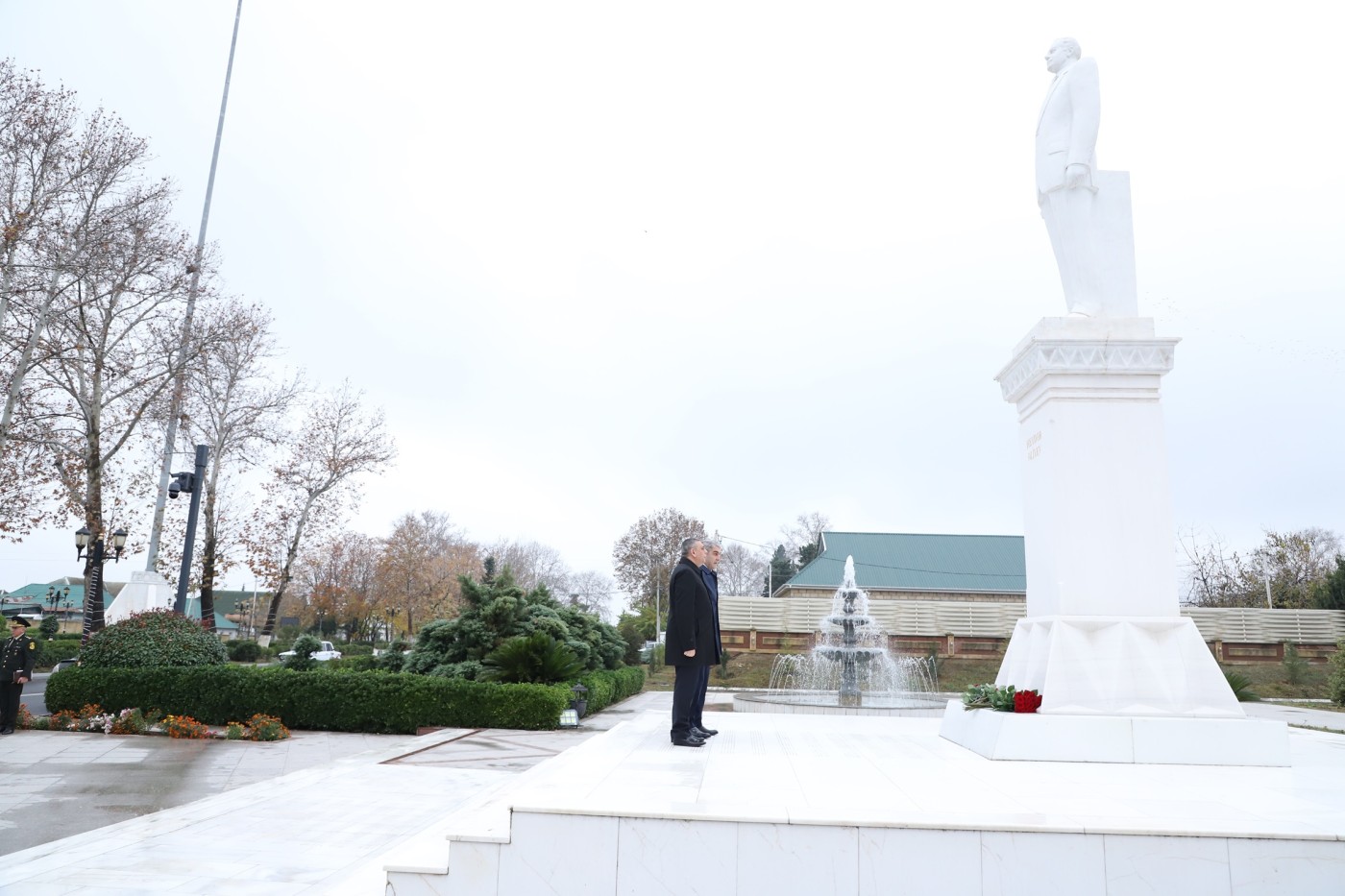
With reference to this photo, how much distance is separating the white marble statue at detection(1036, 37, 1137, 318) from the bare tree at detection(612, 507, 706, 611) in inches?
1798

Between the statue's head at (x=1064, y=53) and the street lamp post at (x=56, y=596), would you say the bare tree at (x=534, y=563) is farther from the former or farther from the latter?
the statue's head at (x=1064, y=53)

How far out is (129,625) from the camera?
51.9 ft

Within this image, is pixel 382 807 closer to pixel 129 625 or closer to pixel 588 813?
pixel 588 813

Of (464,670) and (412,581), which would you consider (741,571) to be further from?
(464,670)

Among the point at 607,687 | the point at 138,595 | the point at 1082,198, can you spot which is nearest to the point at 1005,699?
the point at 1082,198

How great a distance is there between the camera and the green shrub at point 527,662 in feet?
53.2

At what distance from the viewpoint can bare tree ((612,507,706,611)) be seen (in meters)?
53.4

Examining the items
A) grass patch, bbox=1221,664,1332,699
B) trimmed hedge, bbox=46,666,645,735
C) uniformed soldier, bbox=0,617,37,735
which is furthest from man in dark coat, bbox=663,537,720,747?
grass patch, bbox=1221,664,1332,699

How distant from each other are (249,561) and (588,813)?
2936 centimetres

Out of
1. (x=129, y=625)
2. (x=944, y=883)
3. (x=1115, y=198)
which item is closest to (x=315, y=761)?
(x=129, y=625)

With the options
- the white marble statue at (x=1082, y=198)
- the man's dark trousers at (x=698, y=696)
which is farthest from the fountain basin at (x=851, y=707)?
the white marble statue at (x=1082, y=198)

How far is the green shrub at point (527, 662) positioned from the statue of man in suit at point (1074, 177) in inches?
454

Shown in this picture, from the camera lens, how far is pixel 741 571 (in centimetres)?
6762

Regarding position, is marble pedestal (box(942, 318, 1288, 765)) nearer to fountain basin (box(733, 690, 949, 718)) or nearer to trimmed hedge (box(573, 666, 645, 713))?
fountain basin (box(733, 690, 949, 718))
